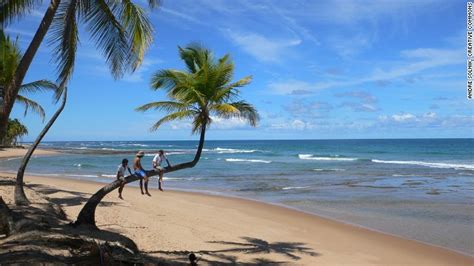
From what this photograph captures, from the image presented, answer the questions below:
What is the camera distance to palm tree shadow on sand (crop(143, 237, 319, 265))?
7344mm

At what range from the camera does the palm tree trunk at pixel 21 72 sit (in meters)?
5.30

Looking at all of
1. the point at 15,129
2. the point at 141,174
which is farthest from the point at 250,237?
the point at 15,129

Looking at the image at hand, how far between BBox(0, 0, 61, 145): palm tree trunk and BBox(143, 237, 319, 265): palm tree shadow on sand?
291 cm

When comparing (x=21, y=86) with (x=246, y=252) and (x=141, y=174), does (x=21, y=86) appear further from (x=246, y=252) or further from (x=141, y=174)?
(x=246, y=252)

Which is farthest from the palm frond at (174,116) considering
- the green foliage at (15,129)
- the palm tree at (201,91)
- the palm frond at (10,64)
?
the green foliage at (15,129)

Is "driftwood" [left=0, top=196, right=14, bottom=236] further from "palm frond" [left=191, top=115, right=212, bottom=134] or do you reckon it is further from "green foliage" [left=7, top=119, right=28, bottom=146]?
"green foliage" [left=7, top=119, right=28, bottom=146]

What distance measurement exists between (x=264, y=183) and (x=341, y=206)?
8619mm

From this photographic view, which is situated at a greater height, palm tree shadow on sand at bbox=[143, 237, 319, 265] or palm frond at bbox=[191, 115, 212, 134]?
palm frond at bbox=[191, 115, 212, 134]

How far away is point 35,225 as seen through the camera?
637 cm

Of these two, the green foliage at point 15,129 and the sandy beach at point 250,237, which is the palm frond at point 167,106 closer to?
the sandy beach at point 250,237

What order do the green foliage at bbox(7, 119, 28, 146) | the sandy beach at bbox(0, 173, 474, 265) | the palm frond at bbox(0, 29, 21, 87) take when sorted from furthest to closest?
the green foliage at bbox(7, 119, 28, 146) < the palm frond at bbox(0, 29, 21, 87) < the sandy beach at bbox(0, 173, 474, 265)

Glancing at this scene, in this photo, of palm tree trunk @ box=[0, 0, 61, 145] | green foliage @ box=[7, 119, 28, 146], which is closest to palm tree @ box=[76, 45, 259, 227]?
palm tree trunk @ box=[0, 0, 61, 145]

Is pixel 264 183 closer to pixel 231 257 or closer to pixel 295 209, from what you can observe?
pixel 295 209

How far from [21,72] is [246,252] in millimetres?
5054
